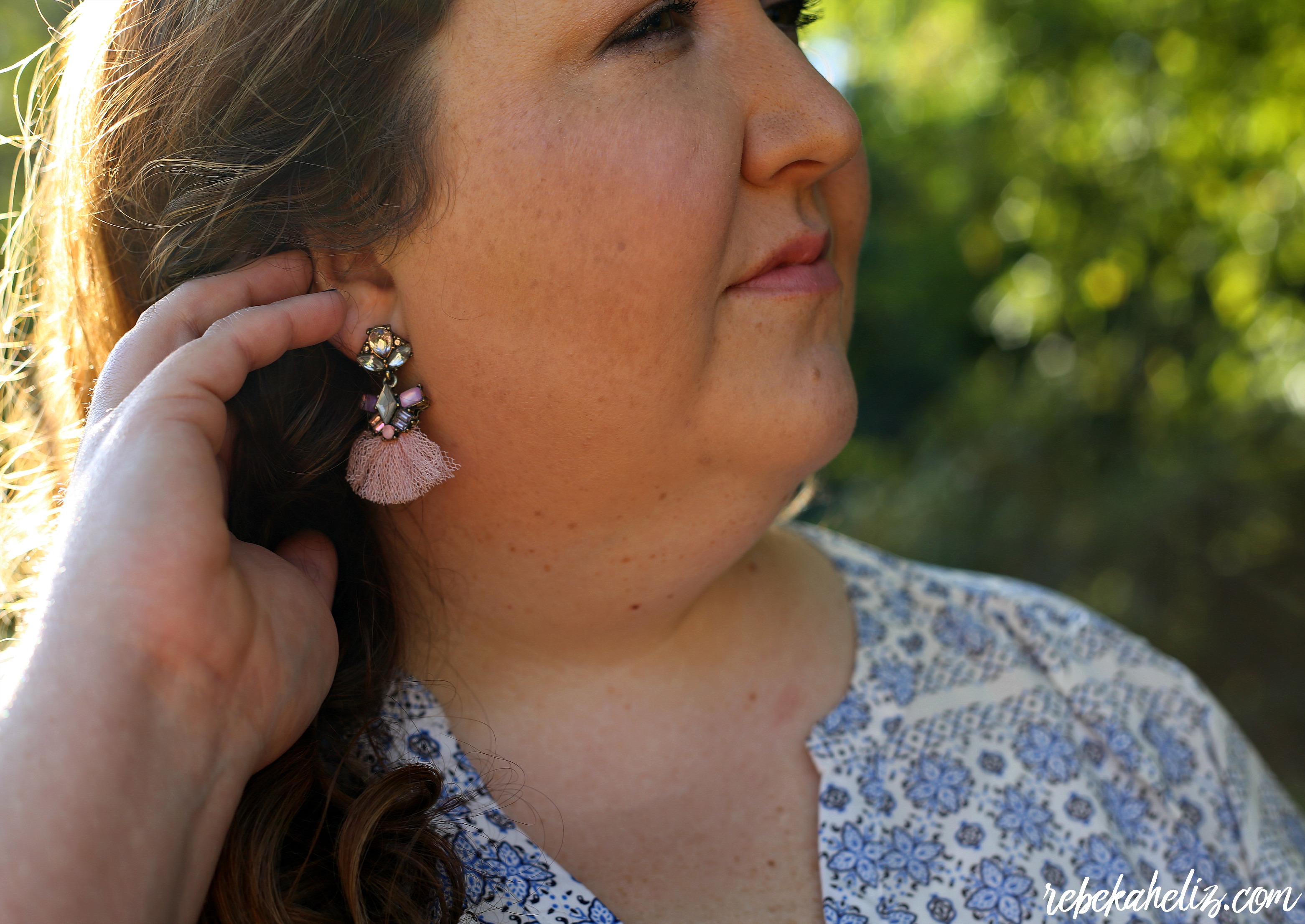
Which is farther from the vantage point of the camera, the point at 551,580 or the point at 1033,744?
the point at 1033,744

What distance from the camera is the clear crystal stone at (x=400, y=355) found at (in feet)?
4.65

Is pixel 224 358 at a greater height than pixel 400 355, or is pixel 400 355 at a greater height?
pixel 224 358

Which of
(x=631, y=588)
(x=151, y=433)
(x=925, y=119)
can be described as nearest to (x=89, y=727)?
(x=151, y=433)

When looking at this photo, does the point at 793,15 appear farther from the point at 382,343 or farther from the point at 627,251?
the point at 382,343

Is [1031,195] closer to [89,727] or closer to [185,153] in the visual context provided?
[185,153]

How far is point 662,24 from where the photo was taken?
138 centimetres

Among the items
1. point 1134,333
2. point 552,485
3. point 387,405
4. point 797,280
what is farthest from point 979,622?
point 1134,333

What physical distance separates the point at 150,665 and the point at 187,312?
1.76ft

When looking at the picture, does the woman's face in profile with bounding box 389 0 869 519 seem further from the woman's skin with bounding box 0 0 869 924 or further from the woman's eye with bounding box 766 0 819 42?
the woman's eye with bounding box 766 0 819 42

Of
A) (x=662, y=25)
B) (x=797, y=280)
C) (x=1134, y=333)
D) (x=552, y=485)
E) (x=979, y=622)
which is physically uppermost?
(x=662, y=25)

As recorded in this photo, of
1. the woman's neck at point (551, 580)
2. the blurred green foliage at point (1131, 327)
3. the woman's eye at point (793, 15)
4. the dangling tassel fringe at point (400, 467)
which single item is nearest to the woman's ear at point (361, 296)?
the dangling tassel fringe at point (400, 467)

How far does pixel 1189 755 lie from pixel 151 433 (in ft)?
6.02

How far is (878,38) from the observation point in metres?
7.12

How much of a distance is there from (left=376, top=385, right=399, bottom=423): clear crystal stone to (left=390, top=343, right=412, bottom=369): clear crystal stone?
4 centimetres
